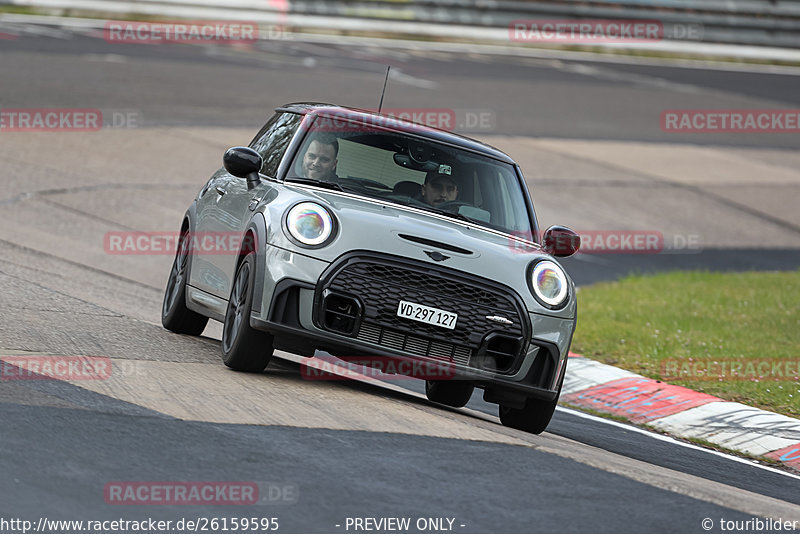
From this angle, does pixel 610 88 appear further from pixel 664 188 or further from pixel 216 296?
pixel 216 296

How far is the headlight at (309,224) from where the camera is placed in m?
7.03

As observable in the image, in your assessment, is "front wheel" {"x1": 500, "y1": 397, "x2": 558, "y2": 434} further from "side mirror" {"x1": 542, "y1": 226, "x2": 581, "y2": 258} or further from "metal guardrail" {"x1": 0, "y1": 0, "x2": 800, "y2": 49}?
"metal guardrail" {"x1": 0, "y1": 0, "x2": 800, "y2": 49}

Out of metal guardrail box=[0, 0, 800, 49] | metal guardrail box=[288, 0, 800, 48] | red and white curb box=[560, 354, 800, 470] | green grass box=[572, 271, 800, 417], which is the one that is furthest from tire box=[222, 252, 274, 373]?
metal guardrail box=[288, 0, 800, 48]

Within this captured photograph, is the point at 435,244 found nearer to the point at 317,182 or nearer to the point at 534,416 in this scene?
the point at 317,182

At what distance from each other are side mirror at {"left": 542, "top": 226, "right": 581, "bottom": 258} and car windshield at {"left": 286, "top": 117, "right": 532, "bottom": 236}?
138mm

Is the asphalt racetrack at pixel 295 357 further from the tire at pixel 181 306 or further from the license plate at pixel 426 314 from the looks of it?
the license plate at pixel 426 314

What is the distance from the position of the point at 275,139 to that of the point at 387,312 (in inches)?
83.3

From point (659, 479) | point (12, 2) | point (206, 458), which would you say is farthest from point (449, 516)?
point (12, 2)

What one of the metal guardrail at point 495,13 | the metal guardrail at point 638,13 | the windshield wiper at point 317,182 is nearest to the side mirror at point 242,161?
the windshield wiper at point 317,182

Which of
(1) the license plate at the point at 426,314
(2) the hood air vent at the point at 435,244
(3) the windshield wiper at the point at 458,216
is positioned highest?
(3) the windshield wiper at the point at 458,216

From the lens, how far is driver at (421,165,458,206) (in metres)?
7.99

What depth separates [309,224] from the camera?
7.10 m

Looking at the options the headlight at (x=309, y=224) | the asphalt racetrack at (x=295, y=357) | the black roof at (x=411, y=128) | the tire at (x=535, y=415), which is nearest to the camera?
the asphalt racetrack at (x=295, y=357)

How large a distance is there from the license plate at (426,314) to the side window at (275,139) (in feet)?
5.15
